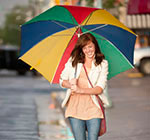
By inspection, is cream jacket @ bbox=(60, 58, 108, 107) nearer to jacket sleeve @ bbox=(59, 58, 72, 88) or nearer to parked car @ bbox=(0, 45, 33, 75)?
jacket sleeve @ bbox=(59, 58, 72, 88)

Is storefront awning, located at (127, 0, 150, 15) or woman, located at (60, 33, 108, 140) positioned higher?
woman, located at (60, 33, 108, 140)

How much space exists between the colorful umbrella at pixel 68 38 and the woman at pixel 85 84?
34 centimetres

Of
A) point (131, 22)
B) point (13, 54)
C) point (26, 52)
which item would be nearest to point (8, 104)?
point (26, 52)

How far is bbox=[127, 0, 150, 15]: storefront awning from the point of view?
13117 mm

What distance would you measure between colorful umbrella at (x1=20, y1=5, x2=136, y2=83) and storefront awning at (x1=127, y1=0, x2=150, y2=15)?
6848mm

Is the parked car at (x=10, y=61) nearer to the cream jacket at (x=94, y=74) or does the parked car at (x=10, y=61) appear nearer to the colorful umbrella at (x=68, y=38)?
the colorful umbrella at (x=68, y=38)

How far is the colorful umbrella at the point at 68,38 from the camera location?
6.25 m

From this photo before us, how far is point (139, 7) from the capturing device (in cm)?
1337

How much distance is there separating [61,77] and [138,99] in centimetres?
1104

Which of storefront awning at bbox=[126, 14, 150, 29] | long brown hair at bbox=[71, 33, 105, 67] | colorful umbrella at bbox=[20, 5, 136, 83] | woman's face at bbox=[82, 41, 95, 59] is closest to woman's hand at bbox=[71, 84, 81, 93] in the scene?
long brown hair at bbox=[71, 33, 105, 67]

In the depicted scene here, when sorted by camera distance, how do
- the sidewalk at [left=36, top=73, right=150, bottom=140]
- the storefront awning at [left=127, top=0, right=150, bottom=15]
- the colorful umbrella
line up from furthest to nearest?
the storefront awning at [left=127, top=0, right=150, bottom=15] → the sidewalk at [left=36, top=73, right=150, bottom=140] → the colorful umbrella

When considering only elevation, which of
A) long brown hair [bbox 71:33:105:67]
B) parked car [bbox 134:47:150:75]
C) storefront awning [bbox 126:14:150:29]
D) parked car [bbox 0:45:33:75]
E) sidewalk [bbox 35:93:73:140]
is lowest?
parked car [bbox 0:45:33:75]

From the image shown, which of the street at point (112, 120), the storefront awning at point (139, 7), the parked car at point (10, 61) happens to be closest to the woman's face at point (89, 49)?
the street at point (112, 120)

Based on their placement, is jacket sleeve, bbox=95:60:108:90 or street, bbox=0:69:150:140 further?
street, bbox=0:69:150:140
